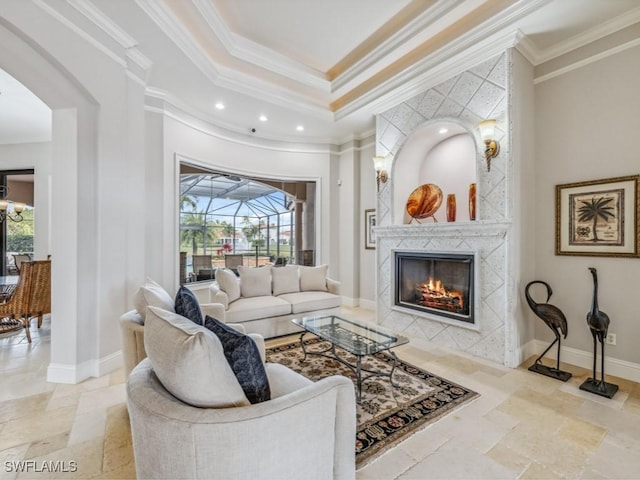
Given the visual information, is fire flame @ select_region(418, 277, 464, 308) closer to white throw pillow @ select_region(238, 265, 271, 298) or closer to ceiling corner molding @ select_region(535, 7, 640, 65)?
white throw pillow @ select_region(238, 265, 271, 298)

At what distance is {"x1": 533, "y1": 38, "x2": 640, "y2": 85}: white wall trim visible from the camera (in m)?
2.75

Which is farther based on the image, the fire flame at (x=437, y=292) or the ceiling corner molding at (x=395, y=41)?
the fire flame at (x=437, y=292)

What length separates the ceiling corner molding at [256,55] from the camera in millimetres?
3061

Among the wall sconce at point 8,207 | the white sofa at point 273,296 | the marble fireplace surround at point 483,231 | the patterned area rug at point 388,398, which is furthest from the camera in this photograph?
the wall sconce at point 8,207

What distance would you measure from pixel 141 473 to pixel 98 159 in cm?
268

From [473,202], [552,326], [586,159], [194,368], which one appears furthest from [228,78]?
[552,326]

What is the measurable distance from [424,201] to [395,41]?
1940 mm

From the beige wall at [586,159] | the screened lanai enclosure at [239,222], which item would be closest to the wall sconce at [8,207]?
the screened lanai enclosure at [239,222]

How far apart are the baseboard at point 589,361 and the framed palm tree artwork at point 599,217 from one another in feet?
3.24

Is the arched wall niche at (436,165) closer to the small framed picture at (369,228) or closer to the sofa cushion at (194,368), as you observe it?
the small framed picture at (369,228)

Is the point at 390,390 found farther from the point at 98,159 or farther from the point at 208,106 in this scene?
the point at 208,106

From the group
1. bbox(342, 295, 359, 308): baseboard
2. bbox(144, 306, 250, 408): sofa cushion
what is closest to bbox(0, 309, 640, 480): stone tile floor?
bbox(144, 306, 250, 408): sofa cushion

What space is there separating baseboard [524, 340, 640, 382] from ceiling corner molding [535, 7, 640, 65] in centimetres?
304

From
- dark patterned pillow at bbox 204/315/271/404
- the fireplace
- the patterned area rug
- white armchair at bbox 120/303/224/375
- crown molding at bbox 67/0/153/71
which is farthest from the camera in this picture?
the fireplace
